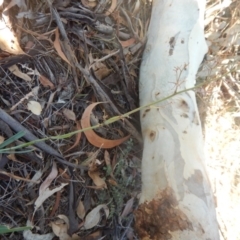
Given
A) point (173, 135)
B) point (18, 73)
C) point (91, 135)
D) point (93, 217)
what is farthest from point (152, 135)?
point (18, 73)

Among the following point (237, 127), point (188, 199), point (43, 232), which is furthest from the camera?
point (237, 127)

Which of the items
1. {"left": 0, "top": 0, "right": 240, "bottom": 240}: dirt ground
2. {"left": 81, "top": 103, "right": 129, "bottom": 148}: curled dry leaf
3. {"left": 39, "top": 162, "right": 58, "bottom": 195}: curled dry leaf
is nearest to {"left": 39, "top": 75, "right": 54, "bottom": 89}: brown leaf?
{"left": 0, "top": 0, "right": 240, "bottom": 240}: dirt ground

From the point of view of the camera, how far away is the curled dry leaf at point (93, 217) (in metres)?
1.23

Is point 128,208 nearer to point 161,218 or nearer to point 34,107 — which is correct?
point 161,218

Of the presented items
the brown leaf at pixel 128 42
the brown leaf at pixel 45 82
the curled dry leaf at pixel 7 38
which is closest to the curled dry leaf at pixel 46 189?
the brown leaf at pixel 45 82

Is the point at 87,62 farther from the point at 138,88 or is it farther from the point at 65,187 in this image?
the point at 65,187

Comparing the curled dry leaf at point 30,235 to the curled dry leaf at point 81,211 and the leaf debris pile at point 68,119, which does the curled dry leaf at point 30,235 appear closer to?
the leaf debris pile at point 68,119

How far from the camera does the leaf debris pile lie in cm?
118

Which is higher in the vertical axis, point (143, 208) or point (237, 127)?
point (143, 208)

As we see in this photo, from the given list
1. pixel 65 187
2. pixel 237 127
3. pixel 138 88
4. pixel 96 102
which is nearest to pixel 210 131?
pixel 237 127

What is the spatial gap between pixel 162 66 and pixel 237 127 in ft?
1.55

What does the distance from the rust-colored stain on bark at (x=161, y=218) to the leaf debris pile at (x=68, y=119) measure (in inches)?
8.5

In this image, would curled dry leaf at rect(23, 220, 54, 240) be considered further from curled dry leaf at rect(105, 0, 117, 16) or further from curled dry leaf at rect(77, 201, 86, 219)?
curled dry leaf at rect(105, 0, 117, 16)

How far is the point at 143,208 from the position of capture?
107 centimetres
